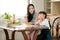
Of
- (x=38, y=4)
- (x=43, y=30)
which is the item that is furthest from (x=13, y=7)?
(x=43, y=30)

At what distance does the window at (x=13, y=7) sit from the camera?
4648 mm

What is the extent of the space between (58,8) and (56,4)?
5.7 inches

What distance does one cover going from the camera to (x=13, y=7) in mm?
4781

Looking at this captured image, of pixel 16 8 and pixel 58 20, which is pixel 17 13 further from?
pixel 58 20

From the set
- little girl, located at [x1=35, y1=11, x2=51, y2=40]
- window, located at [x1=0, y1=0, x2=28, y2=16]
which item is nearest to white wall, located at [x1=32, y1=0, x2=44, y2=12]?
window, located at [x1=0, y1=0, x2=28, y2=16]

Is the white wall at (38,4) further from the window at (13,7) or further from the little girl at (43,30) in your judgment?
the little girl at (43,30)

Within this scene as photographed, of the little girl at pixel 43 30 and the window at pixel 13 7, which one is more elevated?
the window at pixel 13 7

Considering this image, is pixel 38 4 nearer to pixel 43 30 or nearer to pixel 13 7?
pixel 13 7

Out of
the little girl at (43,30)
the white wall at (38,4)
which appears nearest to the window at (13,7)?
the white wall at (38,4)

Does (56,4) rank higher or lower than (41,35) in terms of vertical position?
higher

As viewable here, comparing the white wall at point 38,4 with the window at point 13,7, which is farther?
the white wall at point 38,4

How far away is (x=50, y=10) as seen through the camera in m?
5.10

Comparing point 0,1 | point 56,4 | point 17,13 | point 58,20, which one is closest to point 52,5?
point 56,4

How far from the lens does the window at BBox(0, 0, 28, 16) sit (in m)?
4.65
